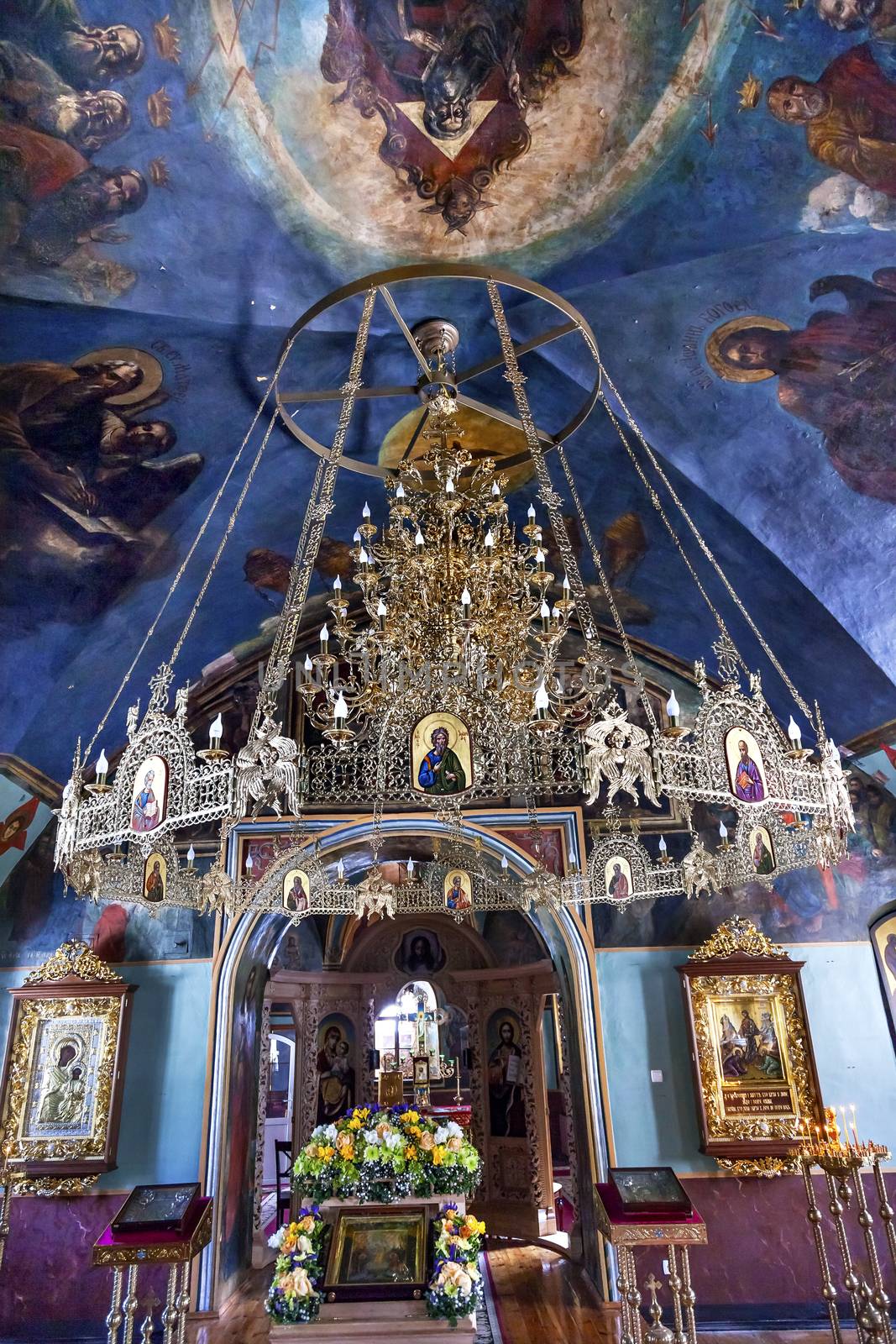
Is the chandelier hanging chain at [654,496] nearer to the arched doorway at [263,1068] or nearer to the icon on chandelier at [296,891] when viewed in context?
the arched doorway at [263,1068]

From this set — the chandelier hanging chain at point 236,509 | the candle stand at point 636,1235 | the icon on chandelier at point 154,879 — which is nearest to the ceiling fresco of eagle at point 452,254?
the chandelier hanging chain at point 236,509

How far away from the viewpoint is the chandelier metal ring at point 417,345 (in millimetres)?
5824

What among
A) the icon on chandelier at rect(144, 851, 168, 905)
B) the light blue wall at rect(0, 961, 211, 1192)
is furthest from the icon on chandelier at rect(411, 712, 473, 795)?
the light blue wall at rect(0, 961, 211, 1192)

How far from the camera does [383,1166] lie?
7055 millimetres

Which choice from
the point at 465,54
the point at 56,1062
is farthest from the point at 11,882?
the point at 465,54

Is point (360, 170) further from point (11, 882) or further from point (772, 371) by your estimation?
point (11, 882)

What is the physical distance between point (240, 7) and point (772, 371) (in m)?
4.74

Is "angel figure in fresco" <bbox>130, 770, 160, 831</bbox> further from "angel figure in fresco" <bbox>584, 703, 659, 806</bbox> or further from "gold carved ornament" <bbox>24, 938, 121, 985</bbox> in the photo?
"gold carved ornament" <bbox>24, 938, 121, 985</bbox>

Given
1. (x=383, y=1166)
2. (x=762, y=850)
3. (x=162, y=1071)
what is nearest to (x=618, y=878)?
(x=762, y=850)

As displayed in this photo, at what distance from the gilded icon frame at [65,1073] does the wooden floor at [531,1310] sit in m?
2.20

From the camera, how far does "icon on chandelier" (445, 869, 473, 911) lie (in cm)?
1056

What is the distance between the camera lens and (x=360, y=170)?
20.9 feet

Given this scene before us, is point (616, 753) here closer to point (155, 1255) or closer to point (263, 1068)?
point (155, 1255)

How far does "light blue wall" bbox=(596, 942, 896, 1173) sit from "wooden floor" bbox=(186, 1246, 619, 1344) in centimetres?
161
